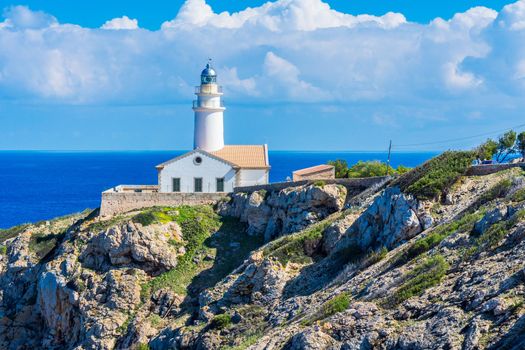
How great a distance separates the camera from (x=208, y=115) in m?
52.6

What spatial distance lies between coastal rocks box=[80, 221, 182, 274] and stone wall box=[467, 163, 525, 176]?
16821mm

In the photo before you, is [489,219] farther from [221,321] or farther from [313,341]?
[221,321]

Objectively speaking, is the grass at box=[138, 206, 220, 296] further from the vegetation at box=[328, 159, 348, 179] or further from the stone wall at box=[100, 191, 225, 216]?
the vegetation at box=[328, 159, 348, 179]

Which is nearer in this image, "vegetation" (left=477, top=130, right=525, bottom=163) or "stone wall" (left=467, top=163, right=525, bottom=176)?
"stone wall" (left=467, top=163, right=525, bottom=176)

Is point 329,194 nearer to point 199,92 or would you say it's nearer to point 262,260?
point 262,260

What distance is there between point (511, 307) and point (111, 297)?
25.9 meters

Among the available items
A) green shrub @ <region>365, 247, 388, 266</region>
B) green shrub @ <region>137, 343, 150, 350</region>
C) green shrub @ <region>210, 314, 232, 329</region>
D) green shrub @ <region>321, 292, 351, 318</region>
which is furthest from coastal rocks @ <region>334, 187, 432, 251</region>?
green shrub @ <region>137, 343, 150, 350</region>

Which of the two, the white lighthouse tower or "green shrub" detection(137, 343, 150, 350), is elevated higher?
the white lighthouse tower

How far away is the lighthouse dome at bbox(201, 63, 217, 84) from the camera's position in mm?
52906

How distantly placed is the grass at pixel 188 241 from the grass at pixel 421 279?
17.9m

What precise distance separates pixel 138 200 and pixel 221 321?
16.3 m

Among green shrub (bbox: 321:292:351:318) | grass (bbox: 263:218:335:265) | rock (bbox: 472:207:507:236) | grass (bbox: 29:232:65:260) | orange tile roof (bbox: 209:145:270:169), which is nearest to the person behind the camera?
green shrub (bbox: 321:292:351:318)

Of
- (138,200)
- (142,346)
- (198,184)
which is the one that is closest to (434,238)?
(142,346)

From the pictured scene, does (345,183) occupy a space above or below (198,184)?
above
